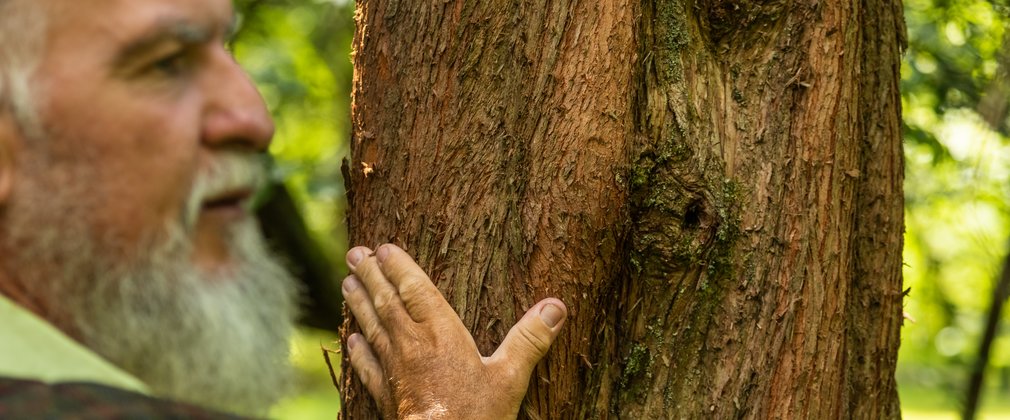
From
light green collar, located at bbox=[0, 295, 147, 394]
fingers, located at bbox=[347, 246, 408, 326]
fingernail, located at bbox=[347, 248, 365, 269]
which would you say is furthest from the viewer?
fingernail, located at bbox=[347, 248, 365, 269]

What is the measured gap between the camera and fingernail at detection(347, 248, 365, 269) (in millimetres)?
2189

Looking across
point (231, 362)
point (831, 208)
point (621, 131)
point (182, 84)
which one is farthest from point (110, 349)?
point (831, 208)

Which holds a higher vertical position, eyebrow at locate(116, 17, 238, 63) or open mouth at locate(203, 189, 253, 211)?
eyebrow at locate(116, 17, 238, 63)

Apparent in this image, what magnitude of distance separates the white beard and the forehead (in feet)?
0.71

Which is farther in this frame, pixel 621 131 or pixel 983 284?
pixel 983 284

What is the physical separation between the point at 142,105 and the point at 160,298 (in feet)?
1.14

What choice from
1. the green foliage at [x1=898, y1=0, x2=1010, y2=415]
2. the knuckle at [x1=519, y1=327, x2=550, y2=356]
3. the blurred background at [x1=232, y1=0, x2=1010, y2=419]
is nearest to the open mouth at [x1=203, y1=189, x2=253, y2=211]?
the knuckle at [x1=519, y1=327, x2=550, y2=356]

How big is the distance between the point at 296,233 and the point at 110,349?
14.5ft

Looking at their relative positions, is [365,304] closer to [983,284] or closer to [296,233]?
[296,233]

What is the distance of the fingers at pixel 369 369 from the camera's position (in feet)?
6.93

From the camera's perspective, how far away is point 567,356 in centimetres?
210

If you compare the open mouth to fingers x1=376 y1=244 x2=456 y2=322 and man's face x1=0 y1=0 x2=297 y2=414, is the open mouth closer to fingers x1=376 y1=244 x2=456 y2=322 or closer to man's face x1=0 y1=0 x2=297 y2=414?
man's face x1=0 y1=0 x2=297 y2=414

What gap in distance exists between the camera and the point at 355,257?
2197 millimetres

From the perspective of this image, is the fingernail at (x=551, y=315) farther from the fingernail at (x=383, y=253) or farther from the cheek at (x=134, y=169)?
the cheek at (x=134, y=169)
